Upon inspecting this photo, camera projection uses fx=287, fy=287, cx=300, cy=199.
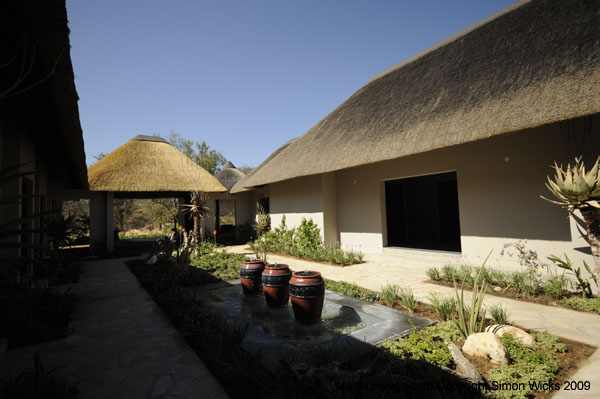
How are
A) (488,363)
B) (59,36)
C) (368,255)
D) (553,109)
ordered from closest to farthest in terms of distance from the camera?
1. (59,36)
2. (488,363)
3. (553,109)
4. (368,255)

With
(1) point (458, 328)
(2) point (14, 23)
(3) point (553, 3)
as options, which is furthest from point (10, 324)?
(3) point (553, 3)

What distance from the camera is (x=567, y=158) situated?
17.8 ft

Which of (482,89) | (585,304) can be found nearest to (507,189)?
(482,89)

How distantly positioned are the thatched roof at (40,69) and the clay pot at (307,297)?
326cm

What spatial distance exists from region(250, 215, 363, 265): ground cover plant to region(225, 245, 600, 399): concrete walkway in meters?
0.37

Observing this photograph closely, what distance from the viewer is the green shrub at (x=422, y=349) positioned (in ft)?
9.25

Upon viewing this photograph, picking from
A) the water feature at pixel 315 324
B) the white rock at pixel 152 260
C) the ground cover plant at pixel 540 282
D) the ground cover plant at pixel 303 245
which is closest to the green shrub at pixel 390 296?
the water feature at pixel 315 324

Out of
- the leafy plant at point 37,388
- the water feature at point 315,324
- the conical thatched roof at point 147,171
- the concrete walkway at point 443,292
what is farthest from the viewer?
the conical thatched roof at point 147,171

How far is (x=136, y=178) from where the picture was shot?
12.2 meters

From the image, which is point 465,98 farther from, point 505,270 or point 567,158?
point 505,270

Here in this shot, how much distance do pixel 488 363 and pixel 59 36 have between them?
16.5 feet

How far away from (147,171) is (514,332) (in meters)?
13.6

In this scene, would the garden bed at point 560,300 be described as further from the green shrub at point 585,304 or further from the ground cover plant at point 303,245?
the ground cover plant at point 303,245

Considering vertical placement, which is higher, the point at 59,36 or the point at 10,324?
the point at 59,36
